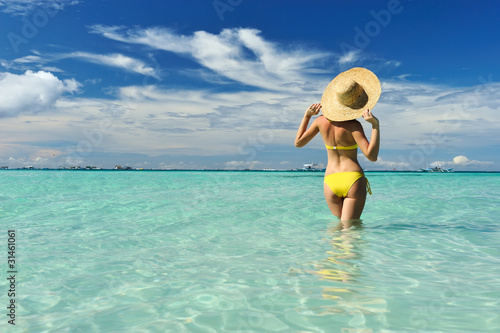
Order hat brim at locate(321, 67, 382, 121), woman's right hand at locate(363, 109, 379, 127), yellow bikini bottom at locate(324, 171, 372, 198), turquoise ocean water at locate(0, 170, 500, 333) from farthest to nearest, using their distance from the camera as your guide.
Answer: yellow bikini bottom at locate(324, 171, 372, 198)
hat brim at locate(321, 67, 382, 121)
woman's right hand at locate(363, 109, 379, 127)
turquoise ocean water at locate(0, 170, 500, 333)

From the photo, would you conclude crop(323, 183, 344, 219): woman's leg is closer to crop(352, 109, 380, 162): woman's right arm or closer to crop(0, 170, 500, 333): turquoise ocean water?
crop(0, 170, 500, 333): turquoise ocean water

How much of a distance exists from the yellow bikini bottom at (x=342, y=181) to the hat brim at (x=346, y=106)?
2.84 feet

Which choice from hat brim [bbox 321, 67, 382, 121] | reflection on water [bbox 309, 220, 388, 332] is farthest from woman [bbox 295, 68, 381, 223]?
reflection on water [bbox 309, 220, 388, 332]

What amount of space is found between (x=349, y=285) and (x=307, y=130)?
255 centimetres

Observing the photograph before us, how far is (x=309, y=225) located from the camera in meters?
6.97

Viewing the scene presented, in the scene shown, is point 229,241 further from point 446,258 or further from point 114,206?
point 114,206

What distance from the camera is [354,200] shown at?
16.8ft

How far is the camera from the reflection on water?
2697 mm

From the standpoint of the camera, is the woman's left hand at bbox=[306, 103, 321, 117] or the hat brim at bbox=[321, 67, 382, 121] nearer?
the hat brim at bbox=[321, 67, 382, 121]

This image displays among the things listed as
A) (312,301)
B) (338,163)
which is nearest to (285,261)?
(312,301)

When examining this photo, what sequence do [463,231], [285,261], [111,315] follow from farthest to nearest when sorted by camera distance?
1. [463,231]
2. [285,261]
3. [111,315]

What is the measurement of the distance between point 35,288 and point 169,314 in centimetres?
163

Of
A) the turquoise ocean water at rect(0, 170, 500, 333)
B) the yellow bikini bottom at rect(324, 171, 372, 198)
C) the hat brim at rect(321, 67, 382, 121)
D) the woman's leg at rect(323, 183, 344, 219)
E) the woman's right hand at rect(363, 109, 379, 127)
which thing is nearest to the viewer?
the turquoise ocean water at rect(0, 170, 500, 333)

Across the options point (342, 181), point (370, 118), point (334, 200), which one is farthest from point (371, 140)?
point (334, 200)
